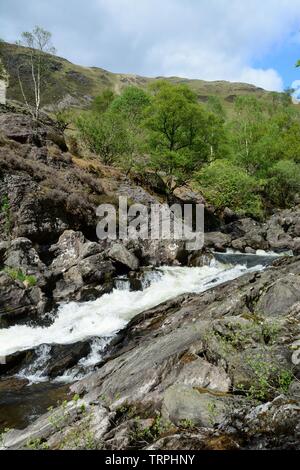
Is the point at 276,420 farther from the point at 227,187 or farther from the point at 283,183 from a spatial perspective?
the point at 283,183

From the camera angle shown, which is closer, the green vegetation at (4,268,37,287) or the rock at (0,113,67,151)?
the green vegetation at (4,268,37,287)

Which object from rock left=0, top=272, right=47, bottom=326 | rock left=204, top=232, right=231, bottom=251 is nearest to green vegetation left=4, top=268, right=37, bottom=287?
rock left=0, top=272, right=47, bottom=326

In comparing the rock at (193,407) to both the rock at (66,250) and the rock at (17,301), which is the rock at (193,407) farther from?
the rock at (66,250)

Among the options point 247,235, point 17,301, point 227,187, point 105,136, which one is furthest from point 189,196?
point 17,301

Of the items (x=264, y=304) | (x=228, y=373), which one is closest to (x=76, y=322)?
(x=264, y=304)

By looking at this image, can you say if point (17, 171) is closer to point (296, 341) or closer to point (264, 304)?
point (264, 304)

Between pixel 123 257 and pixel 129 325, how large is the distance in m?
7.67

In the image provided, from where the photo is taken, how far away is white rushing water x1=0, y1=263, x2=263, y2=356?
17.3 meters

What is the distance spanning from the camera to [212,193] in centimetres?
4675

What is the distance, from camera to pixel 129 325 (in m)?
17.9

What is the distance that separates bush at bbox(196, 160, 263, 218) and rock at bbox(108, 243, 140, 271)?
2201 centimetres

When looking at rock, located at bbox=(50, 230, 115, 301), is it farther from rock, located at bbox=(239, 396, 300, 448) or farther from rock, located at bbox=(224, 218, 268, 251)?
rock, located at bbox=(239, 396, 300, 448)

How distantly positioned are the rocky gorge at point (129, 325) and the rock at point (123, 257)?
105mm
